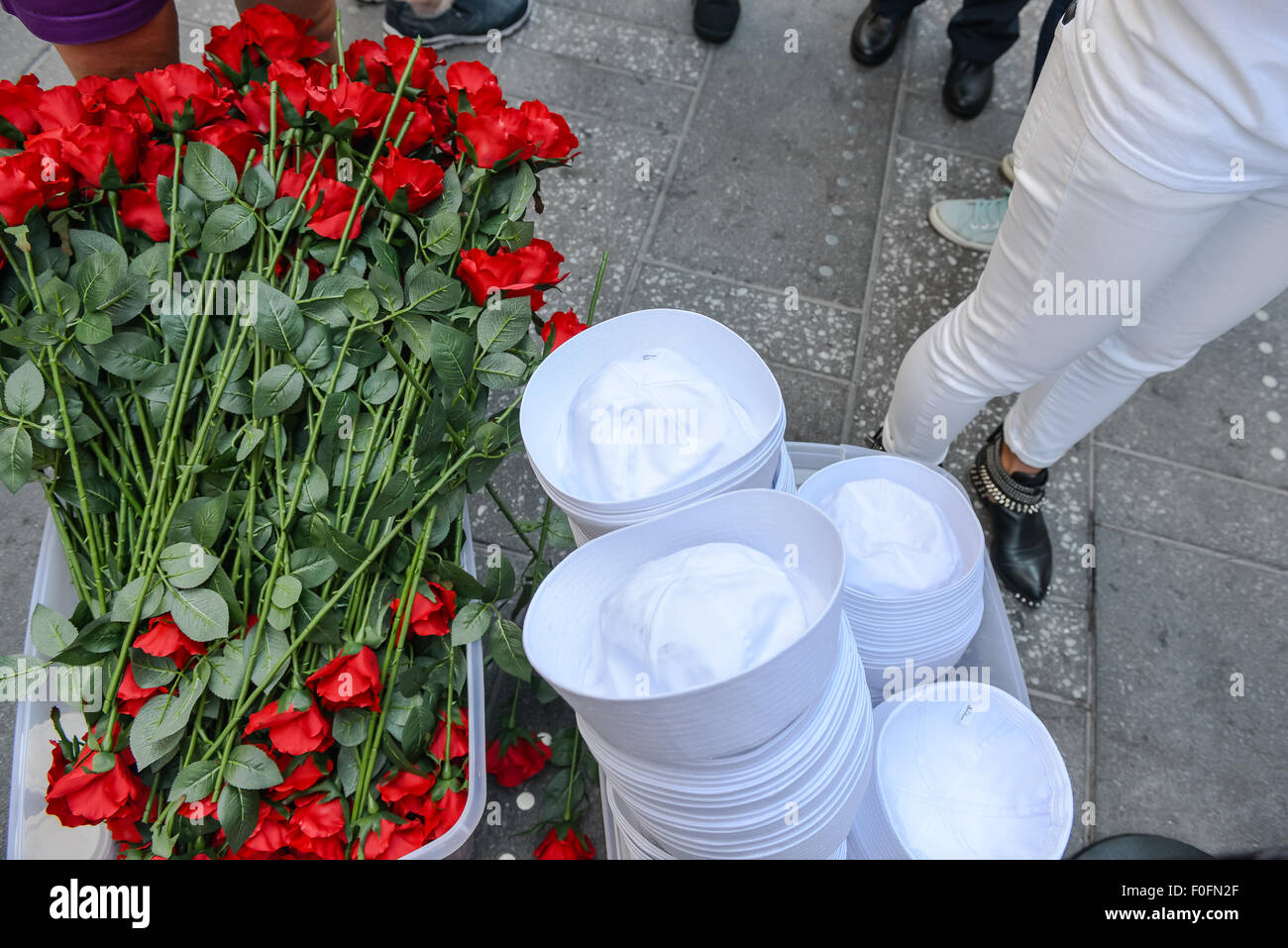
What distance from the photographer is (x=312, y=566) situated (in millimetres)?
915

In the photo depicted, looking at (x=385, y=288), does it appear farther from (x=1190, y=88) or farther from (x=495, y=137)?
(x=1190, y=88)

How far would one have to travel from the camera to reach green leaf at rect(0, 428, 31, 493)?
866 millimetres

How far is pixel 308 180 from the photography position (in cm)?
103

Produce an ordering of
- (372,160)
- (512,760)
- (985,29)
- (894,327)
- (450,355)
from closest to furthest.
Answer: (450,355) < (372,160) < (512,760) < (894,327) < (985,29)

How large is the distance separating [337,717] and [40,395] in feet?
1.52

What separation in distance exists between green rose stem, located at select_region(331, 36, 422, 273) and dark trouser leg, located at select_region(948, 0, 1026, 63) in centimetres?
184

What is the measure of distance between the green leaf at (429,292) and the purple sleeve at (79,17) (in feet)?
2.33

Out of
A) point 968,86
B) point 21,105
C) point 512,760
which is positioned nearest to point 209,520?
point 21,105

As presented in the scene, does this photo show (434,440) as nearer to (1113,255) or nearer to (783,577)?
(783,577)

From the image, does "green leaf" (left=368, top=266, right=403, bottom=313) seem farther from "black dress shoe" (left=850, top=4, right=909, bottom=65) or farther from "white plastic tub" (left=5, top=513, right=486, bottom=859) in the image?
"black dress shoe" (left=850, top=4, right=909, bottom=65)

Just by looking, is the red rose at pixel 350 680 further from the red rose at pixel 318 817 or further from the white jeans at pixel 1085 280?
the white jeans at pixel 1085 280

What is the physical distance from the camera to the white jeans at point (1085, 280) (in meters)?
1.01

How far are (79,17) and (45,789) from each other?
1059 mm

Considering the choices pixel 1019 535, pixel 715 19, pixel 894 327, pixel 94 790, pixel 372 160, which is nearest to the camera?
pixel 94 790
